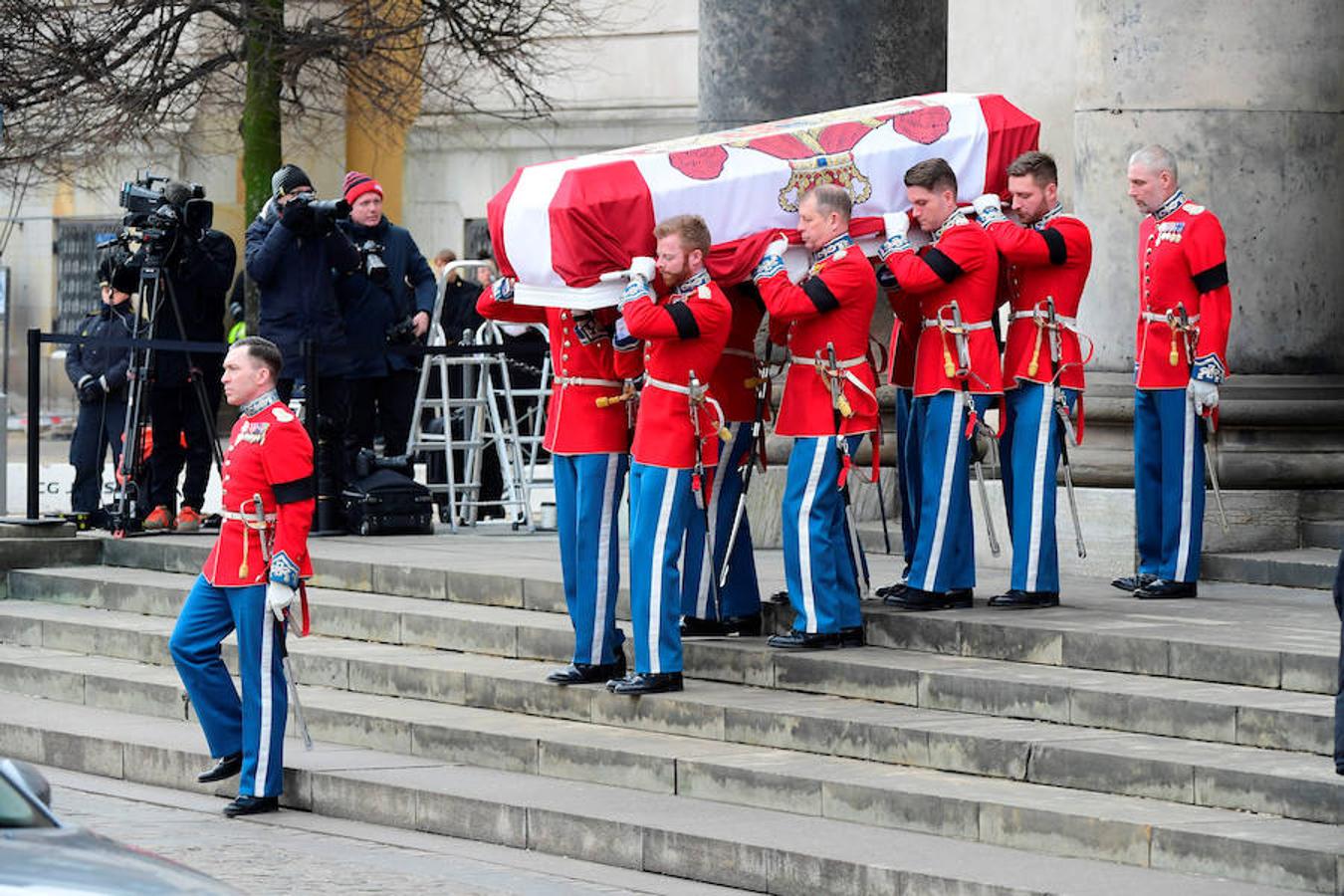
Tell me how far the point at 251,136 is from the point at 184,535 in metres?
10.1

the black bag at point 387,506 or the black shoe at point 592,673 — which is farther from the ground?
the black bag at point 387,506

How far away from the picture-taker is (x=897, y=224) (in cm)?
1166

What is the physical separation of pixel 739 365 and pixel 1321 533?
3.02 m

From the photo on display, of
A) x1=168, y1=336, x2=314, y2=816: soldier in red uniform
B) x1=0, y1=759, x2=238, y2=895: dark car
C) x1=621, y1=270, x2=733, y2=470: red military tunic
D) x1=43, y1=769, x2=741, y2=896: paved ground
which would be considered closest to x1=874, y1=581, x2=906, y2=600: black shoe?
x1=621, y1=270, x2=733, y2=470: red military tunic

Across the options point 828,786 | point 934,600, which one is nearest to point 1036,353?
point 934,600

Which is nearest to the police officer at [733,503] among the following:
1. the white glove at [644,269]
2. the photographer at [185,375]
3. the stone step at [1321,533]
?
the white glove at [644,269]

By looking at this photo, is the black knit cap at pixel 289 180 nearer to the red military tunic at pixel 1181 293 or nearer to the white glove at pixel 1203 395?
the red military tunic at pixel 1181 293

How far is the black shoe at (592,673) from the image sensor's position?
1157 centimetres

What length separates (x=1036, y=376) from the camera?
11.8 m

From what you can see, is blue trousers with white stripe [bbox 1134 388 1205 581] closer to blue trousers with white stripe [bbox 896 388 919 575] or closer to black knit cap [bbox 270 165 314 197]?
blue trousers with white stripe [bbox 896 388 919 575]

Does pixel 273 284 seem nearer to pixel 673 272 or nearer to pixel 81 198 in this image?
pixel 673 272

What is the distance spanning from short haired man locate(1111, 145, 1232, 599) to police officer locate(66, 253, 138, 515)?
709 centimetres

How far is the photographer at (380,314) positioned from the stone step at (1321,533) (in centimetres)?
545

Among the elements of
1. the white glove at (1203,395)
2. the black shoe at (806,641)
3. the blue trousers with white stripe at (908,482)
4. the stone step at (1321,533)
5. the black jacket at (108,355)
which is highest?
the black jacket at (108,355)
